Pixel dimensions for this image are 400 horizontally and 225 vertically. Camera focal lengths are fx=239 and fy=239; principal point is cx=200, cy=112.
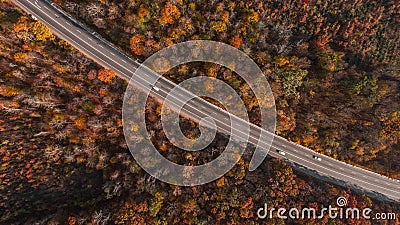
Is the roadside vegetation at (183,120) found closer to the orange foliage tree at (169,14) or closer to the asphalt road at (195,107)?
the orange foliage tree at (169,14)

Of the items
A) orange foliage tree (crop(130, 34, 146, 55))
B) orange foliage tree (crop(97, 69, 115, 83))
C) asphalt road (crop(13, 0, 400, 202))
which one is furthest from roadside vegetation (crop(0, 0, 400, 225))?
asphalt road (crop(13, 0, 400, 202))

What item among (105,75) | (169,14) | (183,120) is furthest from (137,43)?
(183,120)

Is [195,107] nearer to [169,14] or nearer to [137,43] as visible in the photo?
[137,43]

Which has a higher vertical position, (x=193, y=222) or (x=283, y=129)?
(x=283, y=129)

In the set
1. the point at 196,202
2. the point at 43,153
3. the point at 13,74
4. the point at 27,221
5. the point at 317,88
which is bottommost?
the point at 27,221

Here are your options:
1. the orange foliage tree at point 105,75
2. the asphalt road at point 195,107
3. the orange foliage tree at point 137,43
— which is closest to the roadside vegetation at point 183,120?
the orange foliage tree at point 137,43

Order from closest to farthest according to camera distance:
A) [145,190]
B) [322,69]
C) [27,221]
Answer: [27,221]
[145,190]
[322,69]

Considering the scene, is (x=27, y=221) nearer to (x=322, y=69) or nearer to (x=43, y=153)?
(x=43, y=153)

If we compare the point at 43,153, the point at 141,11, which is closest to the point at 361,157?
the point at 141,11
